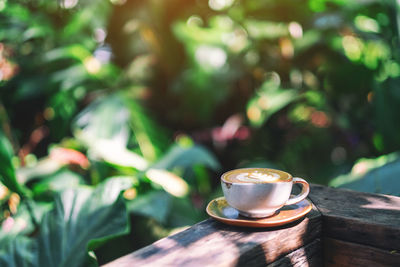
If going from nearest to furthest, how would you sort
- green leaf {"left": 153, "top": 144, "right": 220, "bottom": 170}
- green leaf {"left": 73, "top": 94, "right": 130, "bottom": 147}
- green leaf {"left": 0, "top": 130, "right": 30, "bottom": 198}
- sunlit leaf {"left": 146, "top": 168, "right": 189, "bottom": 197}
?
green leaf {"left": 0, "top": 130, "right": 30, "bottom": 198}, sunlit leaf {"left": 146, "top": 168, "right": 189, "bottom": 197}, green leaf {"left": 153, "top": 144, "right": 220, "bottom": 170}, green leaf {"left": 73, "top": 94, "right": 130, "bottom": 147}

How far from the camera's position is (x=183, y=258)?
41cm

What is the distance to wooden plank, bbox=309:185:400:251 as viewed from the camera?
459mm

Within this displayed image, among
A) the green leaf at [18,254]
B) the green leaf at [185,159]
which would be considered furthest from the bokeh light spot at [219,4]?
the green leaf at [18,254]

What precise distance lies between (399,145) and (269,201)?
1067mm

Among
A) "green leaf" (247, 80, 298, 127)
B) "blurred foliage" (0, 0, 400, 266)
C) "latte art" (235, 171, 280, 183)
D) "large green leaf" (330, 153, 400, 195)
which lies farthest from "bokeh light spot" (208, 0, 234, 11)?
"latte art" (235, 171, 280, 183)

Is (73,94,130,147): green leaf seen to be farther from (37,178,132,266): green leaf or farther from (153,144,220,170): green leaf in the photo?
(37,178,132,266): green leaf

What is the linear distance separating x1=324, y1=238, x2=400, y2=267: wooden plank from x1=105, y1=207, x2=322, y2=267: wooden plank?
3cm

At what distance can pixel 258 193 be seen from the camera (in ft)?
1.54

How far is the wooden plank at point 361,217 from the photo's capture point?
46 cm

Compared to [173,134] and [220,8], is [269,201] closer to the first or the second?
[173,134]

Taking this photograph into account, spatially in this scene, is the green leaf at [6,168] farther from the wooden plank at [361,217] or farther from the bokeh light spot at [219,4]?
the bokeh light spot at [219,4]

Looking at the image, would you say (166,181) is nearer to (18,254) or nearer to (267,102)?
(18,254)

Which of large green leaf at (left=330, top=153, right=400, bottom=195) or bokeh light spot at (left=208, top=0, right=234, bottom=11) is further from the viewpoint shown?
bokeh light spot at (left=208, top=0, right=234, bottom=11)

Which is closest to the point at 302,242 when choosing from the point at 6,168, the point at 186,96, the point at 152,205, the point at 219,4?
the point at 152,205
